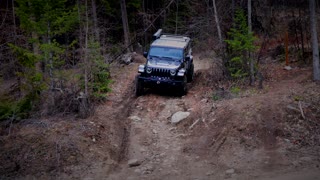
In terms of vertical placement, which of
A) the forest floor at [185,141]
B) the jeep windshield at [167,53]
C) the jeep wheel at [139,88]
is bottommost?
the forest floor at [185,141]

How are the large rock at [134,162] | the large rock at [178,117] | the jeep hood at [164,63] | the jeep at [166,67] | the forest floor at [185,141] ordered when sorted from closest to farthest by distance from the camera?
the forest floor at [185,141] → the large rock at [134,162] → the large rock at [178,117] → the jeep at [166,67] → the jeep hood at [164,63]

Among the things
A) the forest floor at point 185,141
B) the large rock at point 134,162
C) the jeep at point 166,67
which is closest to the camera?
the forest floor at point 185,141

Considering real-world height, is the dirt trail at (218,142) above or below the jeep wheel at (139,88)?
below

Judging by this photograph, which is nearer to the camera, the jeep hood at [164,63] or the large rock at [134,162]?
the large rock at [134,162]

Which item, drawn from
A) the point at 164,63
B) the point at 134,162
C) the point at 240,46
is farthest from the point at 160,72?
the point at 134,162

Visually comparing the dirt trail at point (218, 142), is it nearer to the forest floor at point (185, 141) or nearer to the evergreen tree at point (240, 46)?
the forest floor at point (185, 141)

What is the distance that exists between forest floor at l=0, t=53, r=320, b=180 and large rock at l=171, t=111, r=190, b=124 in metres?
0.24

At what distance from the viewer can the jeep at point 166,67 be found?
649 inches

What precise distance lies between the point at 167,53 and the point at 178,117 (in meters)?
4.53

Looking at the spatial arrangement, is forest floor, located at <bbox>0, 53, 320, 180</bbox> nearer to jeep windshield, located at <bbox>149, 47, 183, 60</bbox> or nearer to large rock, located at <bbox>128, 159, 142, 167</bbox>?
large rock, located at <bbox>128, 159, 142, 167</bbox>

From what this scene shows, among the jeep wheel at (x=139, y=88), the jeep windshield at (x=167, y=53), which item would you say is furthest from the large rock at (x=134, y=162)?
the jeep windshield at (x=167, y=53)

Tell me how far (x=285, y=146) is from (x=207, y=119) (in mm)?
3138

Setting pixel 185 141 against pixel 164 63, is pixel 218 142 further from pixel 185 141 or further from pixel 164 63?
pixel 164 63

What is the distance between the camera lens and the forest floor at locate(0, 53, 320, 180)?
10.3 m
